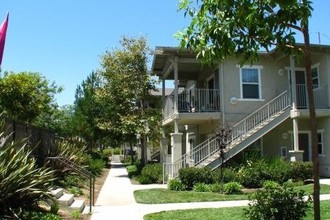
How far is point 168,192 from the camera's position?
643 inches

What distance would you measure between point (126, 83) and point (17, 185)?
17.1 metres

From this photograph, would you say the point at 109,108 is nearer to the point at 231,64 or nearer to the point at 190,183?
the point at 231,64

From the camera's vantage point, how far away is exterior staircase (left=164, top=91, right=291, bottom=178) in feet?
62.8

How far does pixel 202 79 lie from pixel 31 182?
711 inches

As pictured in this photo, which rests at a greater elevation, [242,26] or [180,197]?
[242,26]

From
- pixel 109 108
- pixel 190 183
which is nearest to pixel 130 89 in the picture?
pixel 109 108

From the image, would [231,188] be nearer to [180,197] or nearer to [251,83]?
[180,197]

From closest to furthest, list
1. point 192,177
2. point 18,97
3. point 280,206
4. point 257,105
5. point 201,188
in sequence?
Answer: point 280,206
point 201,188
point 192,177
point 257,105
point 18,97

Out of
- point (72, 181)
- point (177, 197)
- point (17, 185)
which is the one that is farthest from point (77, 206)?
point (72, 181)

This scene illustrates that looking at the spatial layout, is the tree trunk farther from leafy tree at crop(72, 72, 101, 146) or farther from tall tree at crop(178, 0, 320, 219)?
leafy tree at crop(72, 72, 101, 146)

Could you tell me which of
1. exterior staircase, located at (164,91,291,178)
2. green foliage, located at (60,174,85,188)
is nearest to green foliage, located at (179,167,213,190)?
exterior staircase, located at (164,91,291,178)

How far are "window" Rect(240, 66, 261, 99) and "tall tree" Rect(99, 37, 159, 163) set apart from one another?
579 centimetres

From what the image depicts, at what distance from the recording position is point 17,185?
8.69 m

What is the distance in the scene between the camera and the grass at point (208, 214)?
1048cm
